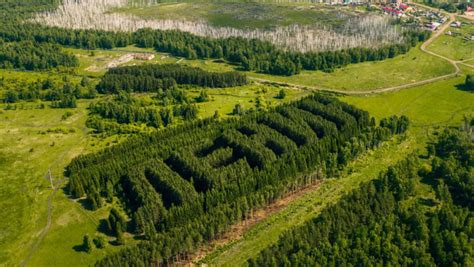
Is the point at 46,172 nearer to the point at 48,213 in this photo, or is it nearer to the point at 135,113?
the point at 48,213

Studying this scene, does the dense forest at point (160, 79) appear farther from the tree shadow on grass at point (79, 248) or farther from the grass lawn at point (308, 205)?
the tree shadow on grass at point (79, 248)

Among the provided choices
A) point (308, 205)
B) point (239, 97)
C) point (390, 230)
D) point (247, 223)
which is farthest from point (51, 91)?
point (390, 230)

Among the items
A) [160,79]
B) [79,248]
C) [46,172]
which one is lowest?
[79,248]

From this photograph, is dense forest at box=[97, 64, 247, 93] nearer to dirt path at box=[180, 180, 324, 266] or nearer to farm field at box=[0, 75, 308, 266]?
farm field at box=[0, 75, 308, 266]

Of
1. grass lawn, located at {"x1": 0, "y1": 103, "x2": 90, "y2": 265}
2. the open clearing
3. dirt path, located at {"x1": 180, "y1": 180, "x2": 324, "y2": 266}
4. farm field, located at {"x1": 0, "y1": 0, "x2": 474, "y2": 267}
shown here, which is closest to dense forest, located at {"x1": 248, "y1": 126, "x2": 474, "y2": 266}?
farm field, located at {"x1": 0, "y1": 0, "x2": 474, "y2": 267}

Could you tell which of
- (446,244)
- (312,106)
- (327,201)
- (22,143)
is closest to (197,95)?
(312,106)

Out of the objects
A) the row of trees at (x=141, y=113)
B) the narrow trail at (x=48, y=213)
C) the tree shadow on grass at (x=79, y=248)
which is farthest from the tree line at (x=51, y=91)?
the tree shadow on grass at (x=79, y=248)

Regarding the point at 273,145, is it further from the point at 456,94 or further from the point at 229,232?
the point at 456,94
